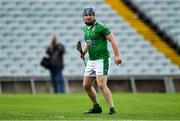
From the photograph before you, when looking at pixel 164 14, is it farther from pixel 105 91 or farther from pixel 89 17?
pixel 105 91

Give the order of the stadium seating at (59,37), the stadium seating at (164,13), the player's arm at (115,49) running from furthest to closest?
the stadium seating at (164,13) → the stadium seating at (59,37) → the player's arm at (115,49)

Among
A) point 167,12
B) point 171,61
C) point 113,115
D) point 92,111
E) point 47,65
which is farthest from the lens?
point 167,12

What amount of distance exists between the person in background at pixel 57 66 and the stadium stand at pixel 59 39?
4.05ft

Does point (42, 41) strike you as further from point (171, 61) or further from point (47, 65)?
point (171, 61)

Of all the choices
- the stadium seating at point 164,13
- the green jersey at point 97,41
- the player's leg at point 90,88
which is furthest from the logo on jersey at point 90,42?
the stadium seating at point 164,13

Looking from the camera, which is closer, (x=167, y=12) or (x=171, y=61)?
(x=171, y=61)

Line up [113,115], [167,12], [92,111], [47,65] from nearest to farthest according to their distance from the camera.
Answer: [113,115] < [92,111] < [47,65] < [167,12]

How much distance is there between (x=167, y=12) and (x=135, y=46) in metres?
2.41

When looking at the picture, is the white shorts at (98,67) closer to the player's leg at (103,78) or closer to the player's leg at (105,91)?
the player's leg at (103,78)

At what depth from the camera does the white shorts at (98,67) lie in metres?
13.4

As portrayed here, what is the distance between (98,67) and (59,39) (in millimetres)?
15037

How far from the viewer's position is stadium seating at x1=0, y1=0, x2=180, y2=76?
27.2 meters

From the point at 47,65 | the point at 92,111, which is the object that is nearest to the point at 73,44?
the point at 47,65

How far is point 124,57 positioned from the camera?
2766cm
